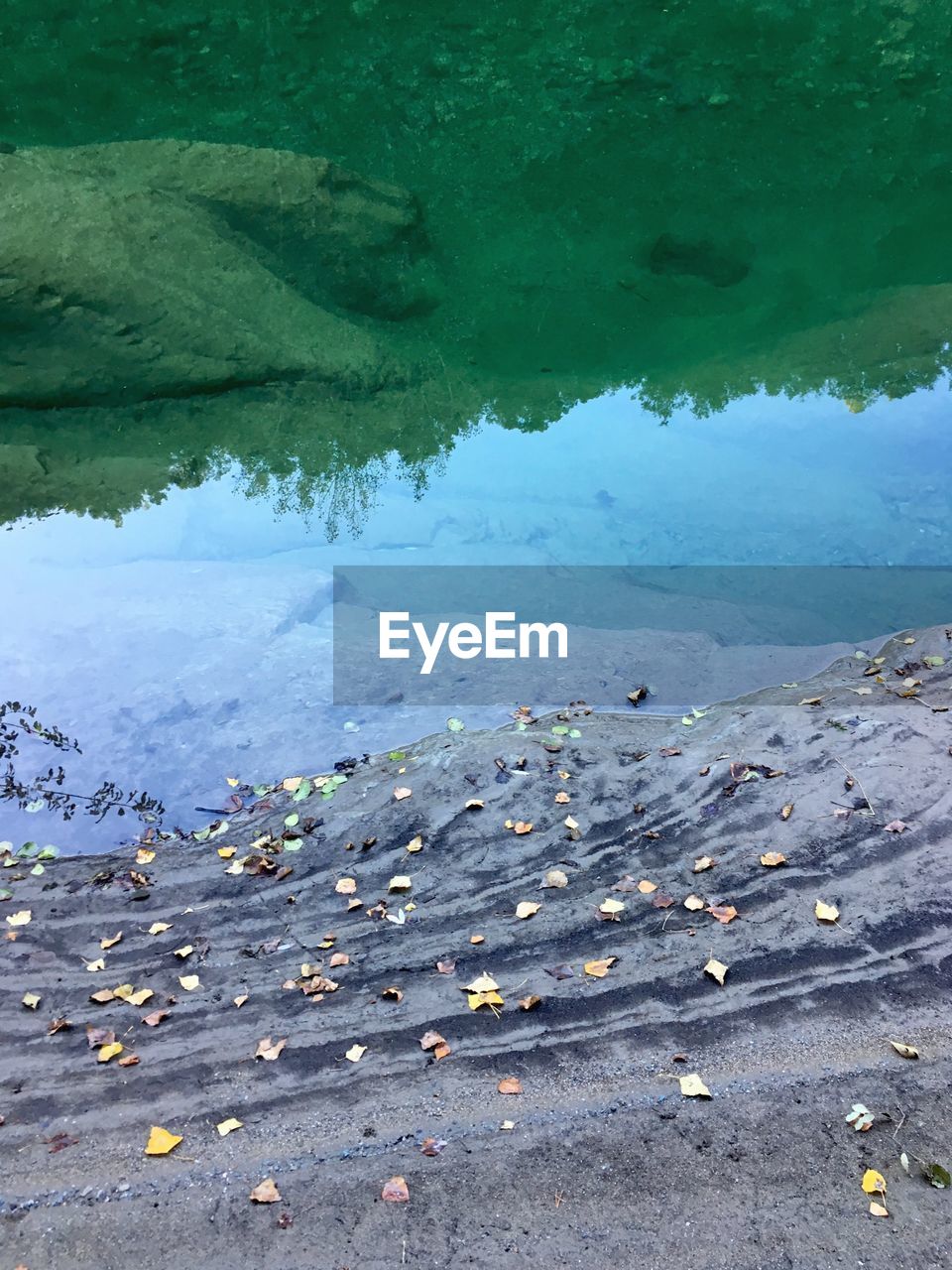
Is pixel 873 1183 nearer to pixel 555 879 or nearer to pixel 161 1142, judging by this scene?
pixel 555 879

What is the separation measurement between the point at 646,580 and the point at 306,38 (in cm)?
885

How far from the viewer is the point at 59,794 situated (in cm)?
457

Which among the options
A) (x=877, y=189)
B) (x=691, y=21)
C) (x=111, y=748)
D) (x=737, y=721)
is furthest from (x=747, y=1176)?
(x=691, y=21)

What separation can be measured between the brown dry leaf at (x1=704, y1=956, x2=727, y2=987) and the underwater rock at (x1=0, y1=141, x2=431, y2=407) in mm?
5529

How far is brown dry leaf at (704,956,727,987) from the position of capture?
3.12 m

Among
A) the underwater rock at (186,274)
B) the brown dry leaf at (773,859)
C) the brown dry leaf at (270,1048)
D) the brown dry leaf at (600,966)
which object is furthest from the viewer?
the underwater rock at (186,274)

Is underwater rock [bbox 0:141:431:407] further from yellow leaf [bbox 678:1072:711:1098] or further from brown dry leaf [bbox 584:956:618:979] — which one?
yellow leaf [bbox 678:1072:711:1098]

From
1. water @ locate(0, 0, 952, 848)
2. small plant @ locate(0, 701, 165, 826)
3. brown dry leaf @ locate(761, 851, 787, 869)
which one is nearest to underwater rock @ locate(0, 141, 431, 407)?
water @ locate(0, 0, 952, 848)

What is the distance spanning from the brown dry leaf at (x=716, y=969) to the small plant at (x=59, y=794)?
8.81ft

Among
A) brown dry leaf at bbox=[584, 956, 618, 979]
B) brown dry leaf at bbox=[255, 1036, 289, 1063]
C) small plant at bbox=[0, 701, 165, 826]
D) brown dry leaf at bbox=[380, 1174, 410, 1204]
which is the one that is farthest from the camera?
small plant at bbox=[0, 701, 165, 826]

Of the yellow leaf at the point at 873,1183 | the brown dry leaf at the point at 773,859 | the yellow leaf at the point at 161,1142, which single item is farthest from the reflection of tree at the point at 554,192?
the yellow leaf at the point at 873,1183

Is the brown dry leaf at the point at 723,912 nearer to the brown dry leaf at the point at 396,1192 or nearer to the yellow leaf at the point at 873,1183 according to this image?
the yellow leaf at the point at 873,1183

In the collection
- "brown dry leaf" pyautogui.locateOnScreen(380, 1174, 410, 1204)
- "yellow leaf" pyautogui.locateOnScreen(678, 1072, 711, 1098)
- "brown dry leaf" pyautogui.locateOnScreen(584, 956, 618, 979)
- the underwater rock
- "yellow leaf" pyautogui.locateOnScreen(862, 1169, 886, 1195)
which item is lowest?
"brown dry leaf" pyautogui.locateOnScreen(380, 1174, 410, 1204)

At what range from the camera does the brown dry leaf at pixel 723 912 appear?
3.34 m
